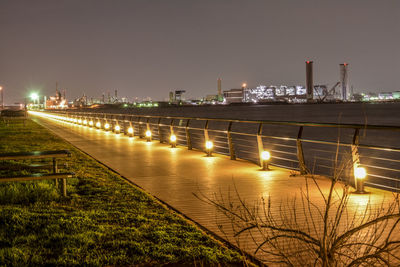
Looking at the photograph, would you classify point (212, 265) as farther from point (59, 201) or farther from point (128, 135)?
point (128, 135)

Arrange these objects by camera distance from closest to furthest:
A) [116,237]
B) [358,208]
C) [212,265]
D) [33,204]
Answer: [212,265] → [116,237] → [358,208] → [33,204]

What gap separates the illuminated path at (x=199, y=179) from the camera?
775cm

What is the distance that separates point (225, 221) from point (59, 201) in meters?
3.42

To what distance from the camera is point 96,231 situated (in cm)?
627

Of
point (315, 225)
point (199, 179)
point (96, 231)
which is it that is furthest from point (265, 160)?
point (96, 231)

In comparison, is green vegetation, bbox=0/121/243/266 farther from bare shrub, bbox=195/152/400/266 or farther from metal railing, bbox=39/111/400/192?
metal railing, bbox=39/111/400/192

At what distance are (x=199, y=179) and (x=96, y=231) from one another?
15.1 feet

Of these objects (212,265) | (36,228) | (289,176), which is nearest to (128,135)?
(289,176)

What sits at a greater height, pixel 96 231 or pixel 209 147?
pixel 209 147

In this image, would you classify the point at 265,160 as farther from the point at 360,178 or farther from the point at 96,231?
the point at 96,231

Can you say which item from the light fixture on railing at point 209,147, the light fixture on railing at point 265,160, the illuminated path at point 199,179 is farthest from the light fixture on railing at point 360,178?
the light fixture on railing at point 209,147

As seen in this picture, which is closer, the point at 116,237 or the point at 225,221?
the point at 116,237

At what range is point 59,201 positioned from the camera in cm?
855

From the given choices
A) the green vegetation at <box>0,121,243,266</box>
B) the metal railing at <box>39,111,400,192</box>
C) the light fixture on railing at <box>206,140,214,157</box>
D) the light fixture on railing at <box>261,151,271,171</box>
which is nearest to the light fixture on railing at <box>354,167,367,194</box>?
the metal railing at <box>39,111,400,192</box>
